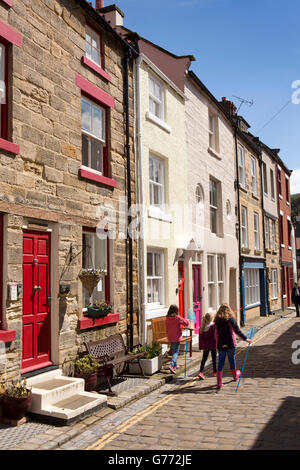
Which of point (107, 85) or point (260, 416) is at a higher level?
point (107, 85)

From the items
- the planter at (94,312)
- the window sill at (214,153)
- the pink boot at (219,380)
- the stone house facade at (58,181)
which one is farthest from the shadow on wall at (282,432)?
the window sill at (214,153)

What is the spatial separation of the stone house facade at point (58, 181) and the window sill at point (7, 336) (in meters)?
0.01

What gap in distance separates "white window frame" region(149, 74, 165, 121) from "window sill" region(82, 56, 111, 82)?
255 cm

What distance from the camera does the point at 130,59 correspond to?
11352mm

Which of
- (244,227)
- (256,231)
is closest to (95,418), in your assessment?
(244,227)

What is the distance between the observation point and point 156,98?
12852 millimetres

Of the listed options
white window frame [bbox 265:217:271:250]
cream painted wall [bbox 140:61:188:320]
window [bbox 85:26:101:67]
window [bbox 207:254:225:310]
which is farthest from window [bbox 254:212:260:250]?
window [bbox 85:26:101:67]

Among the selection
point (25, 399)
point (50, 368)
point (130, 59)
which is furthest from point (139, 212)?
point (25, 399)

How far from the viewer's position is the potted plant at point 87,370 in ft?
26.4

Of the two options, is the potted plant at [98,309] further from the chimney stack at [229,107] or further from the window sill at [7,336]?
the chimney stack at [229,107]

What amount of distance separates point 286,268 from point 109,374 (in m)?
23.9

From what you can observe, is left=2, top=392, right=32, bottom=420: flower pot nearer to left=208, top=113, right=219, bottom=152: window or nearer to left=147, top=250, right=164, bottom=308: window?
left=147, top=250, right=164, bottom=308: window

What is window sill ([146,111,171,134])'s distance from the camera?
472 inches
